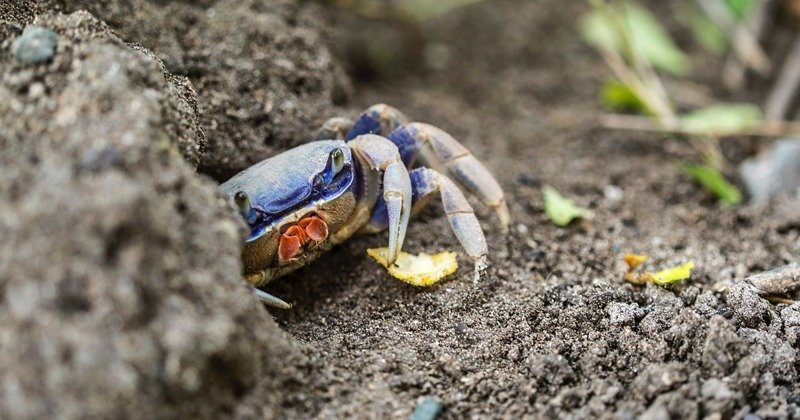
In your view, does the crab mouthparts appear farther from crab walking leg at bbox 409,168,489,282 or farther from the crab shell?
crab walking leg at bbox 409,168,489,282

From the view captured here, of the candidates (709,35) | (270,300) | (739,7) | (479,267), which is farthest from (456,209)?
(709,35)

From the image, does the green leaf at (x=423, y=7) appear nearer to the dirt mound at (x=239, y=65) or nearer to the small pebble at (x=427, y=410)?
the dirt mound at (x=239, y=65)

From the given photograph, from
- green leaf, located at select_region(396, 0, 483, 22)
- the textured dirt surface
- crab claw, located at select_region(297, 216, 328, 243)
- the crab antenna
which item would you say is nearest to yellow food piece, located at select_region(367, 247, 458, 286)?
the textured dirt surface

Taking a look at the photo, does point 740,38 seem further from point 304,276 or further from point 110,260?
point 110,260

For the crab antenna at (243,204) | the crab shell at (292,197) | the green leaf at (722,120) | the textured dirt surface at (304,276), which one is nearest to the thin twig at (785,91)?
the green leaf at (722,120)

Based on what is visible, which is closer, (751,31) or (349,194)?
(349,194)

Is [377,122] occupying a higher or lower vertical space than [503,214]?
higher
